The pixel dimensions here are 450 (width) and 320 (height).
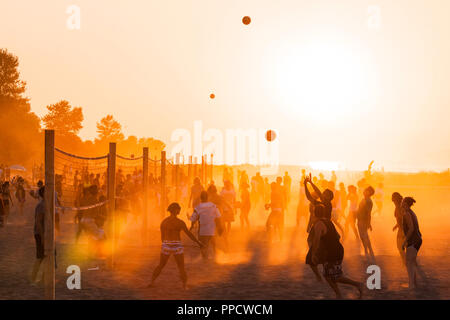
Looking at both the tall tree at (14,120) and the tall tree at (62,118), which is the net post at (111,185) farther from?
the tall tree at (62,118)

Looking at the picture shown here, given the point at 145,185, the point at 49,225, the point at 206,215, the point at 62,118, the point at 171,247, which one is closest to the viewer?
the point at 49,225

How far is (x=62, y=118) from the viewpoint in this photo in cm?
12900

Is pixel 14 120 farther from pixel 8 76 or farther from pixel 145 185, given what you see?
pixel 145 185

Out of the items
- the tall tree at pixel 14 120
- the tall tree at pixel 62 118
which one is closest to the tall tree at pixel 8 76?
the tall tree at pixel 14 120

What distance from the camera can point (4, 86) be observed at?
76.3 meters

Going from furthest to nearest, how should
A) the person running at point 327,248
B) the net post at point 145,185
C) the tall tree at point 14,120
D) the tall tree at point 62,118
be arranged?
the tall tree at point 62,118 < the tall tree at point 14,120 < the net post at point 145,185 < the person running at point 327,248

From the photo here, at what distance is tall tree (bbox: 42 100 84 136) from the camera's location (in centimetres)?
12738

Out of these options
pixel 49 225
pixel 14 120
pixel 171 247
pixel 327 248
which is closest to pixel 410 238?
pixel 327 248

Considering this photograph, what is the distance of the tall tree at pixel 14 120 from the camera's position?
7269cm

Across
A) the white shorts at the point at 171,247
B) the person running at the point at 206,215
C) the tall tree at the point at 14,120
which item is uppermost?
the tall tree at the point at 14,120

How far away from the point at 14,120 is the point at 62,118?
55568 millimetres

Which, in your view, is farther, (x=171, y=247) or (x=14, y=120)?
(x=14, y=120)

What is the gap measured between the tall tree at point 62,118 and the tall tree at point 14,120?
47745 mm
